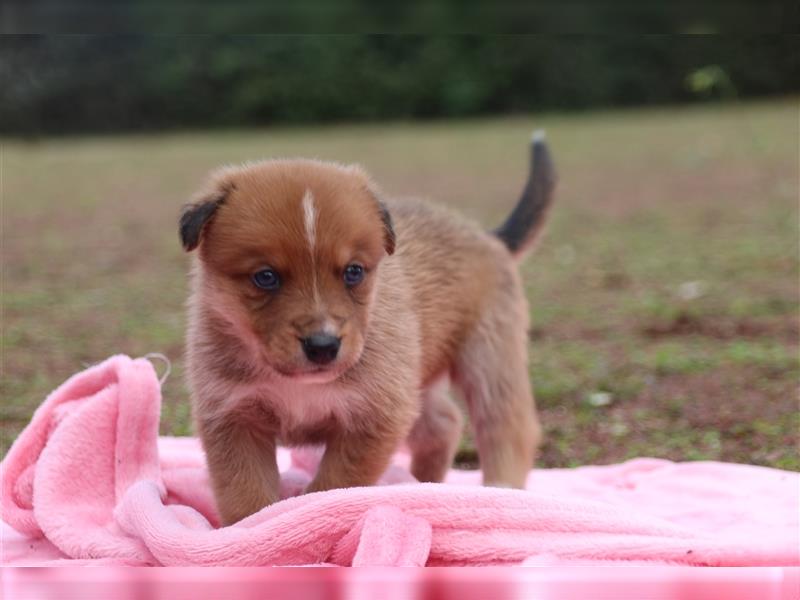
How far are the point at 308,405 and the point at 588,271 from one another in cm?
519

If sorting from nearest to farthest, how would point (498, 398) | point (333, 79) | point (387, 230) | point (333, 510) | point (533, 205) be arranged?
1. point (333, 510)
2. point (387, 230)
3. point (498, 398)
4. point (533, 205)
5. point (333, 79)

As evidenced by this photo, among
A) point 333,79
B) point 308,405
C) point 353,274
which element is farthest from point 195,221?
point 333,79

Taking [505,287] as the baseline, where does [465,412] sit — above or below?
below

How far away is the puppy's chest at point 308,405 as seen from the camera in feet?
9.37

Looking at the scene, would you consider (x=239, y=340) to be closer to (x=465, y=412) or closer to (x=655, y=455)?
(x=465, y=412)

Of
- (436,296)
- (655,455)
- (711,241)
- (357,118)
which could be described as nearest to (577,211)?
(711,241)

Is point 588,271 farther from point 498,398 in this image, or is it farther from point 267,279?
point 267,279

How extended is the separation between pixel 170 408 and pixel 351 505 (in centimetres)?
160

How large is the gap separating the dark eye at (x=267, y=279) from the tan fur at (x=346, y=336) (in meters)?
0.02

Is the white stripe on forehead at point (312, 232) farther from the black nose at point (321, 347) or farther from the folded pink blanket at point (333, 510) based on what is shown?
the folded pink blanket at point (333, 510)

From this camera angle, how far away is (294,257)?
256 cm

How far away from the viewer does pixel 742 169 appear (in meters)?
12.6

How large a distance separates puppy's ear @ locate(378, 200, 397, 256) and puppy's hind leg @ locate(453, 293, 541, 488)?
0.76 meters

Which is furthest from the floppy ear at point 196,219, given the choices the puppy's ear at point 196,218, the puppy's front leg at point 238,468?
the puppy's front leg at point 238,468
